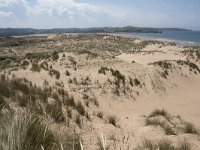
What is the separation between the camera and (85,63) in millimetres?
19016

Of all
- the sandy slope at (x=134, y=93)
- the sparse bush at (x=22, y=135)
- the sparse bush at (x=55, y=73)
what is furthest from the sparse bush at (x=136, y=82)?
the sparse bush at (x=22, y=135)

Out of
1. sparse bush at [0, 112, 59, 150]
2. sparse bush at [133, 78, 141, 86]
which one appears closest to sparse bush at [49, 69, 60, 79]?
sparse bush at [133, 78, 141, 86]

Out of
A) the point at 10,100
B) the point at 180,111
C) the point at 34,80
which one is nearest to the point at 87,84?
the point at 34,80

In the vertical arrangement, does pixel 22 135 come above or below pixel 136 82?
above

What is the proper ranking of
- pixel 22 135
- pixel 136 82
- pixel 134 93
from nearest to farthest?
pixel 22 135, pixel 134 93, pixel 136 82

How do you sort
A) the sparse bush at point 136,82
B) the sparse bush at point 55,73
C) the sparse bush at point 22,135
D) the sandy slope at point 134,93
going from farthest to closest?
the sparse bush at point 136,82 → the sparse bush at point 55,73 → the sandy slope at point 134,93 → the sparse bush at point 22,135

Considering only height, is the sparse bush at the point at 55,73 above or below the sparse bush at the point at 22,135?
below

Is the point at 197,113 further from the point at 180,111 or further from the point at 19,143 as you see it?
the point at 19,143

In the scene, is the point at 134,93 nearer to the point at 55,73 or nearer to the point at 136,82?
the point at 136,82

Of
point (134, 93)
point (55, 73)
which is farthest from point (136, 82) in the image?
point (55, 73)

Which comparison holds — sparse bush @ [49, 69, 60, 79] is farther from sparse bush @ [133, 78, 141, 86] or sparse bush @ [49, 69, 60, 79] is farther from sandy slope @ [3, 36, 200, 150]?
sparse bush @ [133, 78, 141, 86]

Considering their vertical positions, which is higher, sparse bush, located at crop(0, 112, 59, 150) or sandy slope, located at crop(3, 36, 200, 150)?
sparse bush, located at crop(0, 112, 59, 150)

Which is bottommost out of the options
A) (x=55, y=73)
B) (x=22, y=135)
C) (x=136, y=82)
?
(x=136, y=82)

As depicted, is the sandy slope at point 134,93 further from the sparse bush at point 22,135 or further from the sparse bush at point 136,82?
the sparse bush at point 22,135
